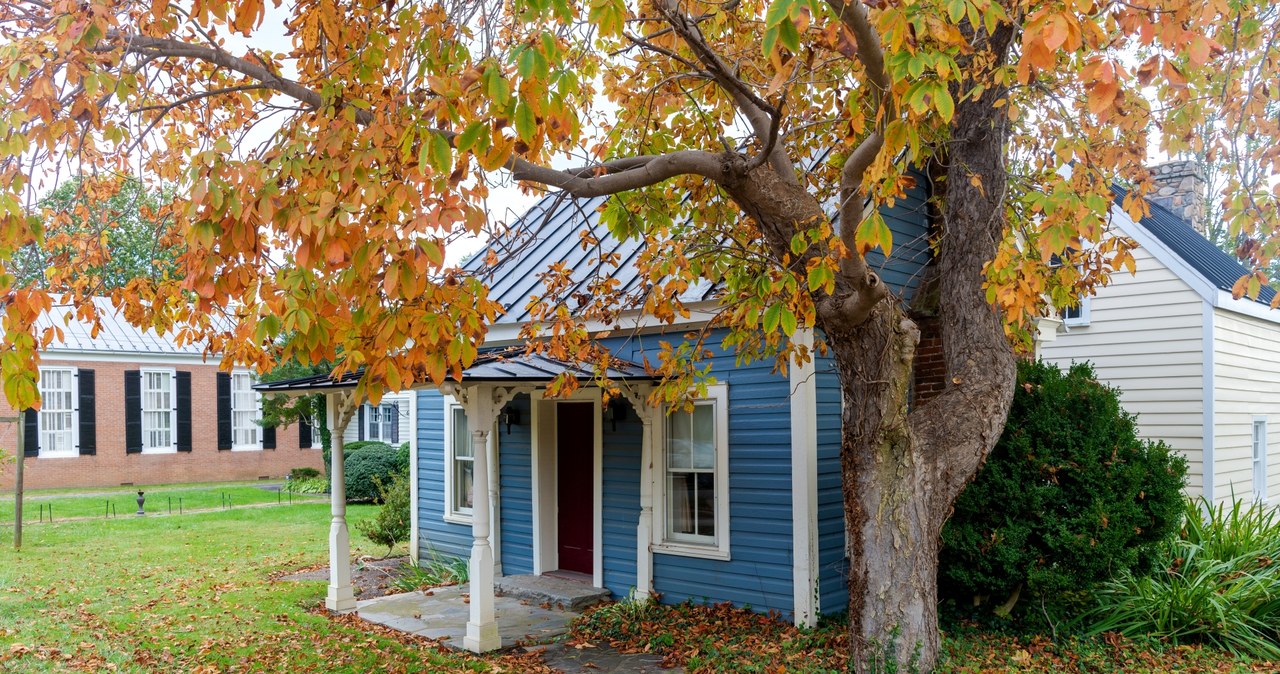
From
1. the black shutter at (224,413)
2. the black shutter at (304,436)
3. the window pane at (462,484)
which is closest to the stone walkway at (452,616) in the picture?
the window pane at (462,484)

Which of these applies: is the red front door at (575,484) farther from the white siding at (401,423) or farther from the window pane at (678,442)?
the white siding at (401,423)

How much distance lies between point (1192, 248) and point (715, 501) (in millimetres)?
8512

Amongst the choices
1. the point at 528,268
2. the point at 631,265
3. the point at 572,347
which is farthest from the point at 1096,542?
the point at 528,268

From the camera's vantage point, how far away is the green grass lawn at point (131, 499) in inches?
786

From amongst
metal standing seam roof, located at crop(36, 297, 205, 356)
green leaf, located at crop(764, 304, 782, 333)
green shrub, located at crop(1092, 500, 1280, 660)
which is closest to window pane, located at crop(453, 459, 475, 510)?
green shrub, located at crop(1092, 500, 1280, 660)

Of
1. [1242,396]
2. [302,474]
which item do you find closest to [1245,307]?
[1242,396]

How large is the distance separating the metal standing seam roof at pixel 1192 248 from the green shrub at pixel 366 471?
17.1 meters

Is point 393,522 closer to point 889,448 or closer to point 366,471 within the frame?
point 889,448

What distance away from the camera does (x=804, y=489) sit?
8680 mm

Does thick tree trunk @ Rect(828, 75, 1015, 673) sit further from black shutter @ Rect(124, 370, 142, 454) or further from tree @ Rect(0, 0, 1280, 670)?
black shutter @ Rect(124, 370, 142, 454)

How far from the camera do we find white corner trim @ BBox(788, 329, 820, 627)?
28.1 feet

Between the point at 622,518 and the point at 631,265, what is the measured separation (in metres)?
2.93

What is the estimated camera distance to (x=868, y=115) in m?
7.76

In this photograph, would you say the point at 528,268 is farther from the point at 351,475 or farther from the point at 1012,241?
the point at 351,475
